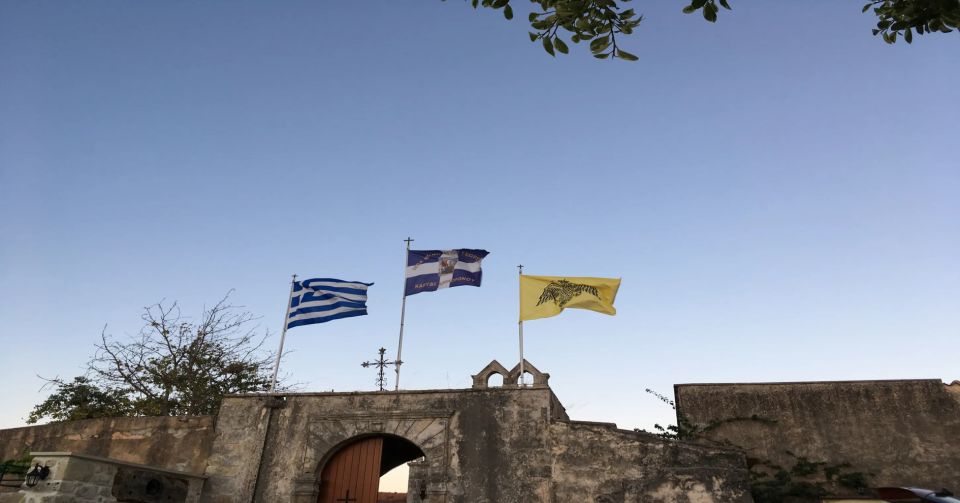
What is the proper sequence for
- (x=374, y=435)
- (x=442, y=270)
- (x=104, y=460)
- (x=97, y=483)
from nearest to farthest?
(x=97, y=483) < (x=104, y=460) < (x=374, y=435) < (x=442, y=270)

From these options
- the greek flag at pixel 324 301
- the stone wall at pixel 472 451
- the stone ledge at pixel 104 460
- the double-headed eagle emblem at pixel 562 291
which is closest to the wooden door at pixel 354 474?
the stone wall at pixel 472 451

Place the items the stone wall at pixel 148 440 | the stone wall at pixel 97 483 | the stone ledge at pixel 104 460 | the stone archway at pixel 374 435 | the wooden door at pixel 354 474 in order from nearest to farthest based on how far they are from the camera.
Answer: the stone wall at pixel 97 483 → the stone ledge at pixel 104 460 → the stone archway at pixel 374 435 → the wooden door at pixel 354 474 → the stone wall at pixel 148 440

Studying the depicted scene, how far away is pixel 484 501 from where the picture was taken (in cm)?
1099

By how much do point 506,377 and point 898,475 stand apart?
28.4ft

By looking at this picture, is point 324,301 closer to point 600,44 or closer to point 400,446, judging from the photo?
point 400,446

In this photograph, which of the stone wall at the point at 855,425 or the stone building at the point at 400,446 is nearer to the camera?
the stone building at the point at 400,446

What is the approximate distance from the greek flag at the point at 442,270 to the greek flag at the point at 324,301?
1.17 meters

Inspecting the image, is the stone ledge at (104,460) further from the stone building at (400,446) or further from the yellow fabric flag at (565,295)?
the yellow fabric flag at (565,295)

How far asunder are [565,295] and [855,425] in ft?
23.6

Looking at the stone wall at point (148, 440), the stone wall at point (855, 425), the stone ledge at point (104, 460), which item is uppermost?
the stone wall at point (855, 425)

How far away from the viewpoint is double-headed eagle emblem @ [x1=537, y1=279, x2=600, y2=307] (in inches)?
514

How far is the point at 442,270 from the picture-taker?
→ 14.1m

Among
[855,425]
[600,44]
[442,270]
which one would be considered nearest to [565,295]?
[442,270]

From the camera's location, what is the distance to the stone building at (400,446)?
10.5 m
